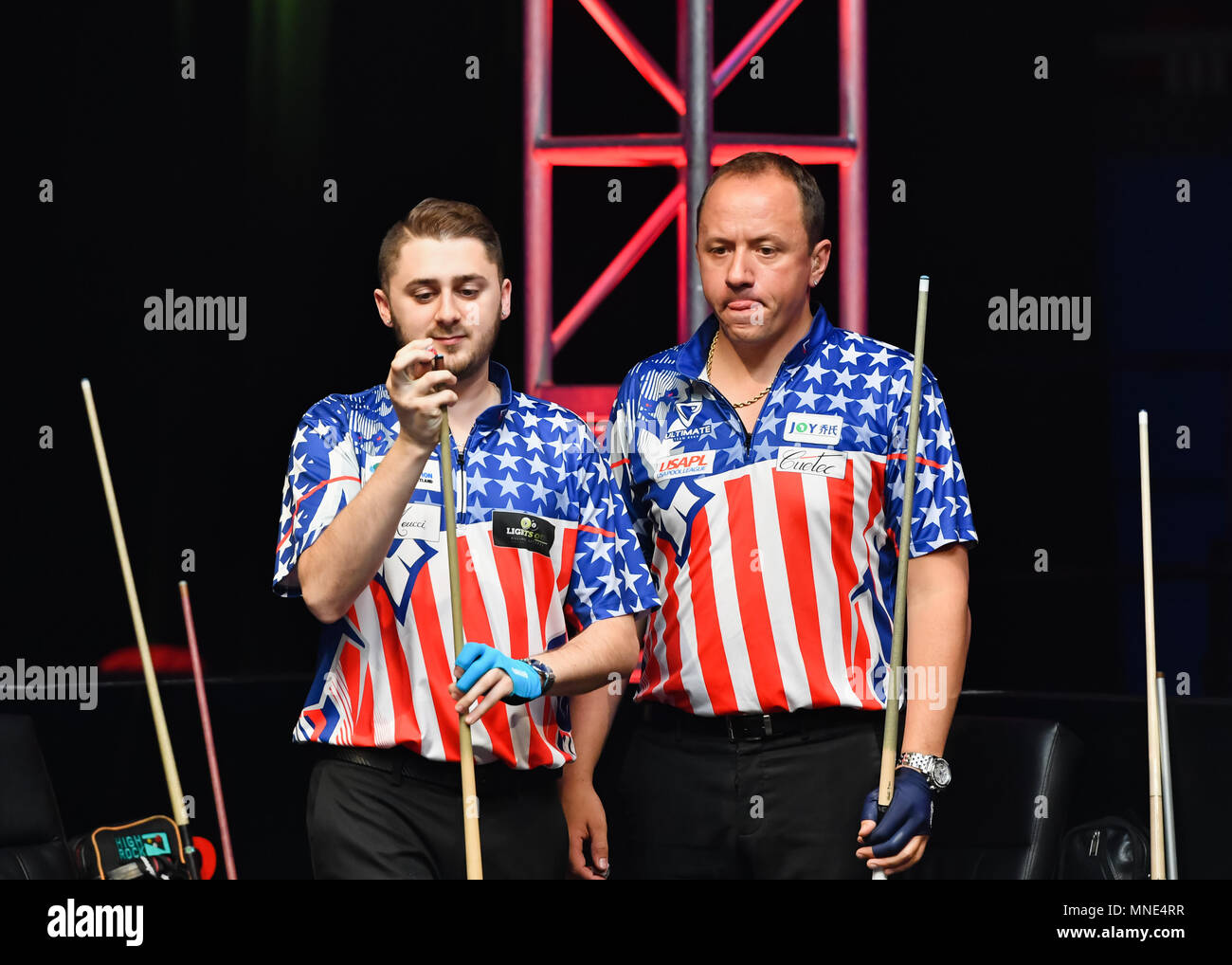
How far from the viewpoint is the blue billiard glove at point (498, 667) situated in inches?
78.1

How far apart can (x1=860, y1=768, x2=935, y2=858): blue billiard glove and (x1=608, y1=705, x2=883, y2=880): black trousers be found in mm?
115

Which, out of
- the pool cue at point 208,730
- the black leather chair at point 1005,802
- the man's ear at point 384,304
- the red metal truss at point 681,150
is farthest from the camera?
the red metal truss at point 681,150

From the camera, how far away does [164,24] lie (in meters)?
5.09

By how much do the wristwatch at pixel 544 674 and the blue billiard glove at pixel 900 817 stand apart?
52 cm

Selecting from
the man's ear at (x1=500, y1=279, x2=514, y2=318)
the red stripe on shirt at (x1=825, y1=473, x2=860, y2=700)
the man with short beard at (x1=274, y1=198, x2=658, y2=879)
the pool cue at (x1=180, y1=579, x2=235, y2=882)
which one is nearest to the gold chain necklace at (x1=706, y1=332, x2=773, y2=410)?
the red stripe on shirt at (x1=825, y1=473, x2=860, y2=700)

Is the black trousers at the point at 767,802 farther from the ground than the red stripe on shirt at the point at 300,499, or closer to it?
closer to it

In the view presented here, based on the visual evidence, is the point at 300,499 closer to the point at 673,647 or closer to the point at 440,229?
the point at 440,229

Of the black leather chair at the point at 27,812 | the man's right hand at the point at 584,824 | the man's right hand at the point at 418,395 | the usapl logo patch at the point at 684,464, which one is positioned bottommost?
the black leather chair at the point at 27,812

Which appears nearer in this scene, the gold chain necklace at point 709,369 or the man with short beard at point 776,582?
the man with short beard at point 776,582

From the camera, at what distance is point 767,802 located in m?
2.39

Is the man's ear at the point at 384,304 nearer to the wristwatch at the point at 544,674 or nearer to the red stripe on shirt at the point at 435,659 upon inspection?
the red stripe on shirt at the point at 435,659

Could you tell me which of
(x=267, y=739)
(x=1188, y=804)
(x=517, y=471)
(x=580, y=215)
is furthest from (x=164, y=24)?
(x=1188, y=804)

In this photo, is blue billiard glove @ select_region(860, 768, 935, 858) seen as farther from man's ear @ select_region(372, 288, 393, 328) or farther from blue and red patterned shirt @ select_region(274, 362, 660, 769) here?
man's ear @ select_region(372, 288, 393, 328)

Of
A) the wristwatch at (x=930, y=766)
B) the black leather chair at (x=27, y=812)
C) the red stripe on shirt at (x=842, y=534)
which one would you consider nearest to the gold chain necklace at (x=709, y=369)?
the red stripe on shirt at (x=842, y=534)
